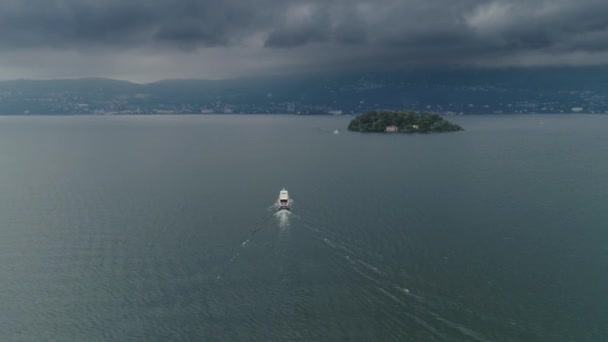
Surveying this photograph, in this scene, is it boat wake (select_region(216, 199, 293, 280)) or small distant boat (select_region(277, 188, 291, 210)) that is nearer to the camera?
boat wake (select_region(216, 199, 293, 280))

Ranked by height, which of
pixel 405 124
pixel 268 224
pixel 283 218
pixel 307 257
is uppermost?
pixel 405 124

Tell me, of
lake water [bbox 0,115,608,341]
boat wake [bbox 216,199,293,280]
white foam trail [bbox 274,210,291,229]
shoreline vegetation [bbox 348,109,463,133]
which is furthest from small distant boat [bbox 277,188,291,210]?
shoreline vegetation [bbox 348,109,463,133]

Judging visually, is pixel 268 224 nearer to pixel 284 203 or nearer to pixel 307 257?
pixel 284 203

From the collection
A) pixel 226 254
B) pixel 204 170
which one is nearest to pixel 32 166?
pixel 204 170

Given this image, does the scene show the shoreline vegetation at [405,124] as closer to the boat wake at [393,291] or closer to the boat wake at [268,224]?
the boat wake at [268,224]

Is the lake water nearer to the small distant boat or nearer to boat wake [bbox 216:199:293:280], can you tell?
boat wake [bbox 216:199:293:280]

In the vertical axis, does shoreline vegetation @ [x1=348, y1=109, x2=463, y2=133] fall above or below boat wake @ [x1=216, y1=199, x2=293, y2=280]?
above

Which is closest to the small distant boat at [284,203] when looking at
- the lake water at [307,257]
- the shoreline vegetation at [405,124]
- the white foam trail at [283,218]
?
the white foam trail at [283,218]

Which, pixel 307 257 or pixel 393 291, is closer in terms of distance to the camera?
pixel 393 291

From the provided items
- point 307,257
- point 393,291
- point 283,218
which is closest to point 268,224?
point 283,218
